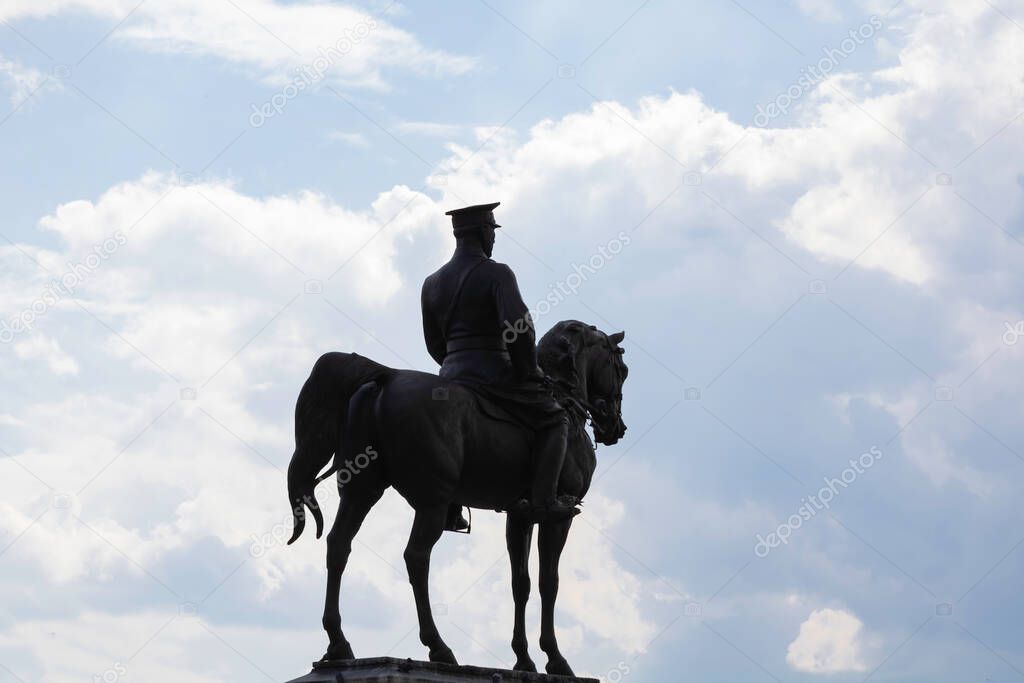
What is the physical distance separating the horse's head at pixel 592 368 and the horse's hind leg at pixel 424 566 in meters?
2.41

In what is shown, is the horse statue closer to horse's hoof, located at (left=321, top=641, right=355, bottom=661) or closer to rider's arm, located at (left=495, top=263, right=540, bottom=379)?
horse's hoof, located at (left=321, top=641, right=355, bottom=661)

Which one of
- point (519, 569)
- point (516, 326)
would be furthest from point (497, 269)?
point (519, 569)

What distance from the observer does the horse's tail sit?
14.7 m

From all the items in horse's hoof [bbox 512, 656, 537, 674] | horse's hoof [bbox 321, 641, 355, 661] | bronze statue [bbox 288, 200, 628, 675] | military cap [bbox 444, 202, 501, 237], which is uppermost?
military cap [bbox 444, 202, 501, 237]

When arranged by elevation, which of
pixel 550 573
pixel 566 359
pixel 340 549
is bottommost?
pixel 340 549

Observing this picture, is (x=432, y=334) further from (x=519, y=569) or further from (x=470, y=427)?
(x=519, y=569)

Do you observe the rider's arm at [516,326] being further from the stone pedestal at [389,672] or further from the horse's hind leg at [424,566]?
the stone pedestal at [389,672]

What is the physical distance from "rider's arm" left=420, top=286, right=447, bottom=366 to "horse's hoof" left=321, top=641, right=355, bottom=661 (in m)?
3.23

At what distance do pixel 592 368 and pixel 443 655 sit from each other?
3.62 metres

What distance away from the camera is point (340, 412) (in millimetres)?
14906

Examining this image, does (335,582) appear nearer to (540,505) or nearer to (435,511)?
(435,511)

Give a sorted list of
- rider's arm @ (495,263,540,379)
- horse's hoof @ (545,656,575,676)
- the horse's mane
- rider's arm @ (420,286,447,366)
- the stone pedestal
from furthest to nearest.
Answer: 1. the horse's mane
2. rider's arm @ (420,286,447,366)
3. horse's hoof @ (545,656,575,676)
4. rider's arm @ (495,263,540,379)
5. the stone pedestal

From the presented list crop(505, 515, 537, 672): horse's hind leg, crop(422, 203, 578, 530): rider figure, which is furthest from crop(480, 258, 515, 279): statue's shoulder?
crop(505, 515, 537, 672): horse's hind leg

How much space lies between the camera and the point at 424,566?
1489 centimetres
